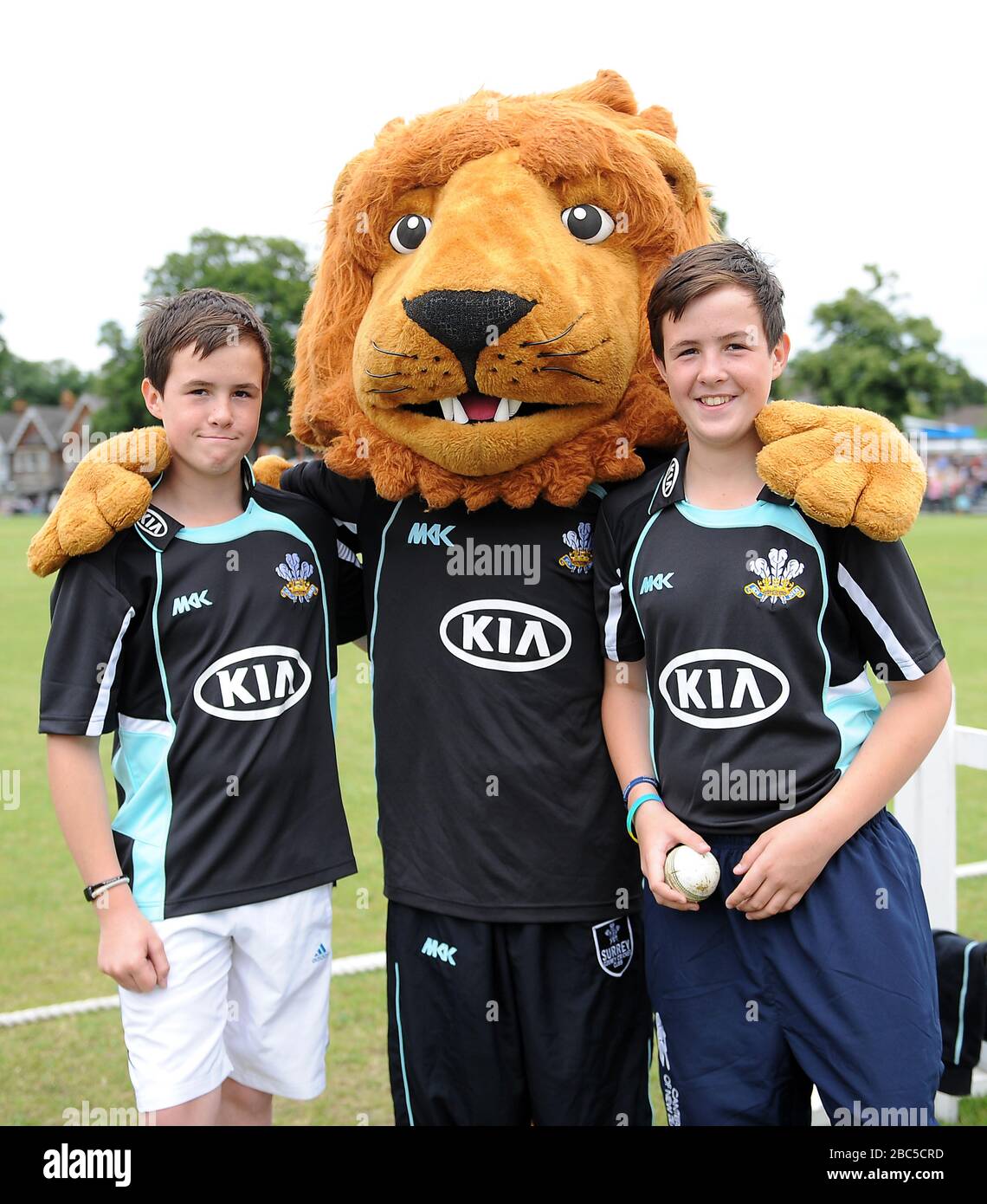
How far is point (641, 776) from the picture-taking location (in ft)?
7.82

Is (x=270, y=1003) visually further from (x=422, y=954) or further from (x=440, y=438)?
(x=440, y=438)

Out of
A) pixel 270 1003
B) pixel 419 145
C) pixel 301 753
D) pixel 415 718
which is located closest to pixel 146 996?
pixel 270 1003

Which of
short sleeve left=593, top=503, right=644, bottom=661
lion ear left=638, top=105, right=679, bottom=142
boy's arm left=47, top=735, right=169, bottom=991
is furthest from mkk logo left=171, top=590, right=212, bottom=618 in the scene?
lion ear left=638, top=105, right=679, bottom=142

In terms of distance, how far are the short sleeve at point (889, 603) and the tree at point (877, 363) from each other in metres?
47.3

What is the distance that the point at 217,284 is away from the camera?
39.6 meters

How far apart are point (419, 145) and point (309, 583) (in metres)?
1.04

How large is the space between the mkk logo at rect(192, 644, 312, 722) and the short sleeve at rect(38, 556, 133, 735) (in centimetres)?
20

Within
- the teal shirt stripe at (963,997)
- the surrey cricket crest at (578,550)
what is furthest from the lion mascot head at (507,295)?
the teal shirt stripe at (963,997)

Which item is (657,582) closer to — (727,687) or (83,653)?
(727,687)

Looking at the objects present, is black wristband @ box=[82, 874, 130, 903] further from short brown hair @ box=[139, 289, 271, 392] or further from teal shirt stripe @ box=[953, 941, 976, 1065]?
teal shirt stripe @ box=[953, 941, 976, 1065]

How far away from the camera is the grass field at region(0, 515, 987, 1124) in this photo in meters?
3.40
